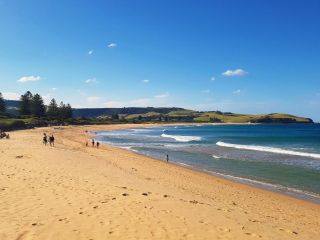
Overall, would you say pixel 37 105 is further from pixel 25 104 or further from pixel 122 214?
pixel 122 214

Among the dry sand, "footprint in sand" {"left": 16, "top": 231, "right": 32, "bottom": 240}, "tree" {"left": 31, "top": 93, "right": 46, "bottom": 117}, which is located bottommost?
the dry sand

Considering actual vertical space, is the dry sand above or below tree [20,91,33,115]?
below

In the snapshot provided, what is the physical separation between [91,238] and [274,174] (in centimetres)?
2195

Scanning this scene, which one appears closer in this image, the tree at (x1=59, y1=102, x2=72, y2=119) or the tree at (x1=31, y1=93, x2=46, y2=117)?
the tree at (x1=31, y1=93, x2=46, y2=117)

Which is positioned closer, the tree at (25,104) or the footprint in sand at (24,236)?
the footprint in sand at (24,236)

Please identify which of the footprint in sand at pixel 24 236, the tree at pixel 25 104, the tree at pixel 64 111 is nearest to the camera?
the footprint in sand at pixel 24 236

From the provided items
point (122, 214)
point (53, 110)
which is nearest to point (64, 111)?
point (53, 110)

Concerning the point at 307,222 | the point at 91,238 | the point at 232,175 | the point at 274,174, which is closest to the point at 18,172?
the point at 91,238

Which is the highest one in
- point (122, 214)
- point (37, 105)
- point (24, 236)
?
point (37, 105)

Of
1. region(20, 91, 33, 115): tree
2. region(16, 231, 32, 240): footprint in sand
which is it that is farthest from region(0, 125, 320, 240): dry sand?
region(20, 91, 33, 115): tree

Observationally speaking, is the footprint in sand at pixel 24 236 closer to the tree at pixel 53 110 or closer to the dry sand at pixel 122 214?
the dry sand at pixel 122 214

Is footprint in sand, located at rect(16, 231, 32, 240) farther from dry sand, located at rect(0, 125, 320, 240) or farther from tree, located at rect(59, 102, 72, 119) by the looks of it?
tree, located at rect(59, 102, 72, 119)

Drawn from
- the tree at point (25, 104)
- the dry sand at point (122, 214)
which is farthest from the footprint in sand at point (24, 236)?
the tree at point (25, 104)

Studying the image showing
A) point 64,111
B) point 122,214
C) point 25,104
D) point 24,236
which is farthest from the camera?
point 64,111
